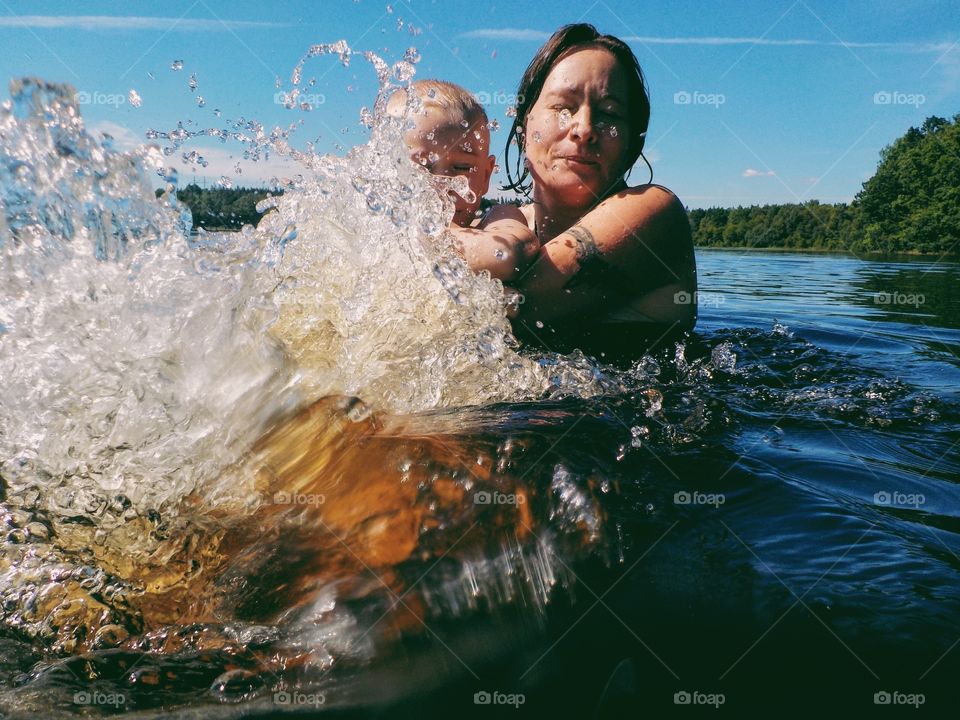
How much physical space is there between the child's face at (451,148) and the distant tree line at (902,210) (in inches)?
1976

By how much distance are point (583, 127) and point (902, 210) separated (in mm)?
62903

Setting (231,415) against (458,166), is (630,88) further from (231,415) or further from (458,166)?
(231,415)

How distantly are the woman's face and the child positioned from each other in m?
0.35

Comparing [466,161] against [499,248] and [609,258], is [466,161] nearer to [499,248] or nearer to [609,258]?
[499,248]

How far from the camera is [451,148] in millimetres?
3762

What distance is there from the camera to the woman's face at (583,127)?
3.83 m

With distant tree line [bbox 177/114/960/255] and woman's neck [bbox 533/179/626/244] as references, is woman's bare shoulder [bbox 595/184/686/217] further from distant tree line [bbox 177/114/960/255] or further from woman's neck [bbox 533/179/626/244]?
distant tree line [bbox 177/114/960/255]

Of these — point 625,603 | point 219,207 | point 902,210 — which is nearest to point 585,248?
point 219,207

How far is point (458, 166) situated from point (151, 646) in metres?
3.02

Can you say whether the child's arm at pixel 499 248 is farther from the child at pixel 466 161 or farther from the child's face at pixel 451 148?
the child's face at pixel 451 148

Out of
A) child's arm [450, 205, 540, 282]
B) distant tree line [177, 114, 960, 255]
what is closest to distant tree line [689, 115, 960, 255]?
distant tree line [177, 114, 960, 255]

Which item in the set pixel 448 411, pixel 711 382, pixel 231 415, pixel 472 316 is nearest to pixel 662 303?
pixel 711 382

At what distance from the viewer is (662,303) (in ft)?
12.2

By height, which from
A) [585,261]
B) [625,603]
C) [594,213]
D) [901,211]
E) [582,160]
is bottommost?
[625,603]
